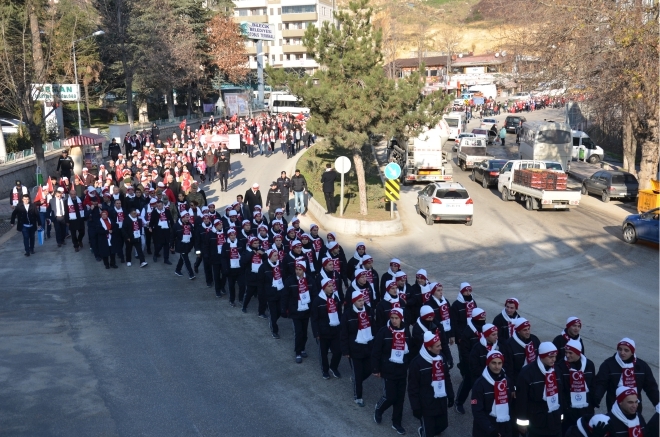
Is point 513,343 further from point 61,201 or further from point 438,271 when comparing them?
point 61,201

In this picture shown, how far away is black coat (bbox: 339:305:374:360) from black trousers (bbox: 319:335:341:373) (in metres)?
0.74

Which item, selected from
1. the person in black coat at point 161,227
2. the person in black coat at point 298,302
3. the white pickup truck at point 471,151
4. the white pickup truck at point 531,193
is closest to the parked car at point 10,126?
the person in black coat at point 161,227

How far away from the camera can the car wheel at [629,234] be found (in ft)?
65.9

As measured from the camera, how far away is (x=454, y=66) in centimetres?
10069

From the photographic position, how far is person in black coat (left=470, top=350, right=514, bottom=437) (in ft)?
22.0

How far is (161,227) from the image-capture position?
1706cm

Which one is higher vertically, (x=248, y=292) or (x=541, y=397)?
(x=541, y=397)

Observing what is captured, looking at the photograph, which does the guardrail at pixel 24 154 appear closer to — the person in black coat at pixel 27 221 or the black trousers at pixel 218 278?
the person in black coat at pixel 27 221

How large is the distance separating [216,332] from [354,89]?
1116 centimetres

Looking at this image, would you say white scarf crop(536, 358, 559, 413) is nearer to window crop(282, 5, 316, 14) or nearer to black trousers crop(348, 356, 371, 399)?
black trousers crop(348, 356, 371, 399)

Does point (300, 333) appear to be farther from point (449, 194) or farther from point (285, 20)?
point (285, 20)

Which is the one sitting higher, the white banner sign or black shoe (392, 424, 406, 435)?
the white banner sign

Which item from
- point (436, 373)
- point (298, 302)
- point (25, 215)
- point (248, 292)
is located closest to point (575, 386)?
point (436, 373)

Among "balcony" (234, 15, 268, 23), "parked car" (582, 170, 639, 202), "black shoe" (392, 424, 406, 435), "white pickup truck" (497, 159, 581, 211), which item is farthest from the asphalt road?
"balcony" (234, 15, 268, 23)
